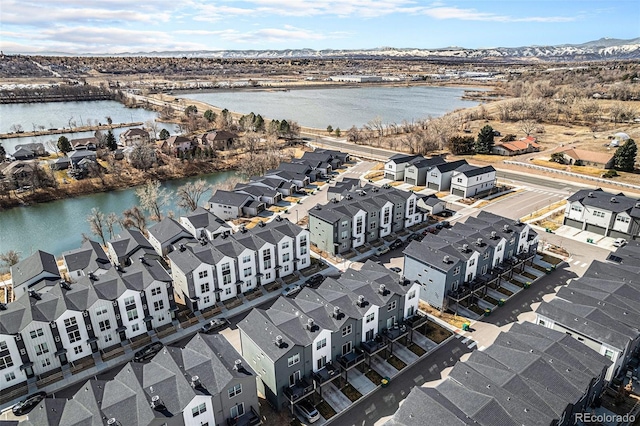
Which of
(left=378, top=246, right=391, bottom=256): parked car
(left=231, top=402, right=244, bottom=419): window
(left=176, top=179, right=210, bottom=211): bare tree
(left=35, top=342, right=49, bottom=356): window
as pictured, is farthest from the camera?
(left=176, top=179, right=210, bottom=211): bare tree

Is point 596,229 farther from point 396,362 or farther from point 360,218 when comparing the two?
point 396,362

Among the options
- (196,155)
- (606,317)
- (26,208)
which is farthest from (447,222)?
(26,208)

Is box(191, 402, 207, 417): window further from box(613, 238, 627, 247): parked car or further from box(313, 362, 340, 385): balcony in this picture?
box(613, 238, 627, 247): parked car

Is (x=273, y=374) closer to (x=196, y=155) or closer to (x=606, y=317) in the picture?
(x=606, y=317)

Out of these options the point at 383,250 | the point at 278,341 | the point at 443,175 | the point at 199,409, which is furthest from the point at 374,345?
the point at 443,175

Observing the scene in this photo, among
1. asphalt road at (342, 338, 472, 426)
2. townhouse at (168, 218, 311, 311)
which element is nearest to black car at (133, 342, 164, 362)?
townhouse at (168, 218, 311, 311)

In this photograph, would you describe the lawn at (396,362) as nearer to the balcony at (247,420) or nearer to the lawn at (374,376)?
the lawn at (374,376)
